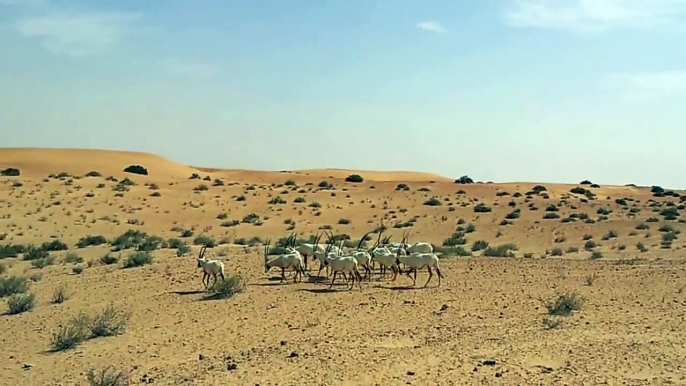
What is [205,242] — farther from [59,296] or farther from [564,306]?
[564,306]

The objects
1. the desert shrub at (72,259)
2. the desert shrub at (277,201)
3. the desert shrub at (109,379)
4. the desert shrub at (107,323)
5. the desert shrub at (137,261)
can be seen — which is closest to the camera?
the desert shrub at (109,379)

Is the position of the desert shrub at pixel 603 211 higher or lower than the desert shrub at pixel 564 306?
higher

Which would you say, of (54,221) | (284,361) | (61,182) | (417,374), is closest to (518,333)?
(417,374)

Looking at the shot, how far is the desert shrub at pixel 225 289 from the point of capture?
725 inches

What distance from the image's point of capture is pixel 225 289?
18438 mm

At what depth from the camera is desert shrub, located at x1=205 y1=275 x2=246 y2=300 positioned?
1841cm

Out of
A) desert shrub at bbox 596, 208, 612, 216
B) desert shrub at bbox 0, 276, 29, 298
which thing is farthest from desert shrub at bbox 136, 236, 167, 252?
desert shrub at bbox 596, 208, 612, 216

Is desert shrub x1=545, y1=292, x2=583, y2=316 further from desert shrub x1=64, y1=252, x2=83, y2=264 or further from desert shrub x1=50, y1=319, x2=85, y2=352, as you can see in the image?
desert shrub x1=64, y1=252, x2=83, y2=264

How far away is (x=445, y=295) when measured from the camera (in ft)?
58.6

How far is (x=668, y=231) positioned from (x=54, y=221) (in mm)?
29334

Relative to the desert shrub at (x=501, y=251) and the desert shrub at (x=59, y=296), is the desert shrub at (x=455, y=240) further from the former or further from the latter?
the desert shrub at (x=59, y=296)

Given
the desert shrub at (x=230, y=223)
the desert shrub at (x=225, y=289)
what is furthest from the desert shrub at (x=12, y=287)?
the desert shrub at (x=230, y=223)

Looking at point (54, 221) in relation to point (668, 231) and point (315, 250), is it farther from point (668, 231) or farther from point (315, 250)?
point (668, 231)

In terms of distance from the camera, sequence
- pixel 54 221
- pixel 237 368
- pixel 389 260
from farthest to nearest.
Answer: pixel 54 221 → pixel 389 260 → pixel 237 368
